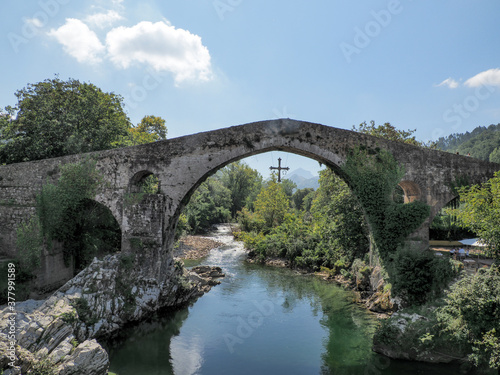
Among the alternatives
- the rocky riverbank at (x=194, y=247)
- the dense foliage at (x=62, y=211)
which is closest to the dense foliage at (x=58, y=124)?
the dense foliage at (x=62, y=211)

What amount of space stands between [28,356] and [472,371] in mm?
10447

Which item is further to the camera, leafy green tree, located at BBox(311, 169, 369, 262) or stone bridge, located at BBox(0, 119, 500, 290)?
leafy green tree, located at BBox(311, 169, 369, 262)

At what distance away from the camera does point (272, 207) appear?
26766mm

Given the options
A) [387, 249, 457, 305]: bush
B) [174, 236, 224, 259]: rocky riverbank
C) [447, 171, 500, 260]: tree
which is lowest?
[174, 236, 224, 259]: rocky riverbank

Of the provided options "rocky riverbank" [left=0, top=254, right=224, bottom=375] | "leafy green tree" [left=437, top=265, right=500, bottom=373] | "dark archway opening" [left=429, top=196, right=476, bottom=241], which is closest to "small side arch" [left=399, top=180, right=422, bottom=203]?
"leafy green tree" [left=437, top=265, right=500, bottom=373]

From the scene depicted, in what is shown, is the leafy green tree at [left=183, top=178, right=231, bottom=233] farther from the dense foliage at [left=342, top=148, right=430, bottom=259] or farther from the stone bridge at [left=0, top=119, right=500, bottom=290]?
the dense foliage at [left=342, top=148, right=430, bottom=259]

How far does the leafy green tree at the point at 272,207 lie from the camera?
2653 centimetres

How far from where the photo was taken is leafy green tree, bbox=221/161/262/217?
4431 centimetres

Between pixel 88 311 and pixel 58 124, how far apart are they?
373 inches

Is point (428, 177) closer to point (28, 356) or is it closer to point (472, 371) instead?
point (472, 371)

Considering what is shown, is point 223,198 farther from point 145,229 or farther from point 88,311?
point 88,311

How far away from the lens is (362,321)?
11812 millimetres

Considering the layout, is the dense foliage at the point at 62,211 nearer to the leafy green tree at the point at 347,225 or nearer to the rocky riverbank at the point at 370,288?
the leafy green tree at the point at 347,225

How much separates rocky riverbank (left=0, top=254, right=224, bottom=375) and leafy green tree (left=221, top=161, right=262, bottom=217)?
28.1 metres
